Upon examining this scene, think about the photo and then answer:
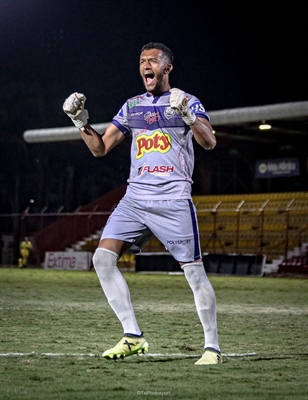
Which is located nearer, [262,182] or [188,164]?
[188,164]

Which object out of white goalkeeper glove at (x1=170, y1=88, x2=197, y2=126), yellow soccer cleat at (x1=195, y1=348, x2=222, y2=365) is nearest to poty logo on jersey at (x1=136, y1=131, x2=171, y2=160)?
white goalkeeper glove at (x1=170, y1=88, x2=197, y2=126)

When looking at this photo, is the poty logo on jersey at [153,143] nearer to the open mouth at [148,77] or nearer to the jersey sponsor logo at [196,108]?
the jersey sponsor logo at [196,108]

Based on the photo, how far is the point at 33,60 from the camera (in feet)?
165

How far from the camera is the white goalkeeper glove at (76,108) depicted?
7352mm

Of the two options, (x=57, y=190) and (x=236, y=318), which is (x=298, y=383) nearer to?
(x=236, y=318)

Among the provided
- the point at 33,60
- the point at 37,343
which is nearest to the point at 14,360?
the point at 37,343

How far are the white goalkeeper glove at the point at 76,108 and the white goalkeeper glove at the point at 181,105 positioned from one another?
95 centimetres

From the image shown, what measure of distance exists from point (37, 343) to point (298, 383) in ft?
10.8

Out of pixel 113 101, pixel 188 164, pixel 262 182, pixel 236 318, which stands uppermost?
pixel 113 101

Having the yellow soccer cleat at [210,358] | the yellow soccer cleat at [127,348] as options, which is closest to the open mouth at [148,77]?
the yellow soccer cleat at [127,348]

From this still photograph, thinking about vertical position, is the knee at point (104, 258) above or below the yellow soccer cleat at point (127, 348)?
above

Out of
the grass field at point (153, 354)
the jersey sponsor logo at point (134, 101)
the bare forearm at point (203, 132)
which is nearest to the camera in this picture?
the grass field at point (153, 354)

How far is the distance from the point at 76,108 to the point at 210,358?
2.45 m

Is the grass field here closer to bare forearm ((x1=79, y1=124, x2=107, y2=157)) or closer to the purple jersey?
the purple jersey
